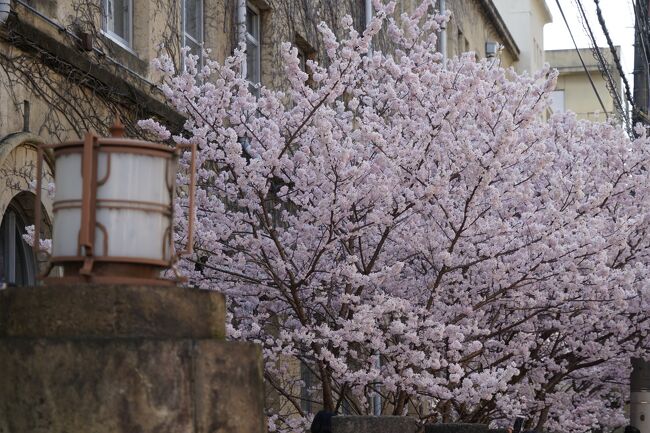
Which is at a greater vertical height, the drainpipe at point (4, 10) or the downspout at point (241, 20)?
the downspout at point (241, 20)

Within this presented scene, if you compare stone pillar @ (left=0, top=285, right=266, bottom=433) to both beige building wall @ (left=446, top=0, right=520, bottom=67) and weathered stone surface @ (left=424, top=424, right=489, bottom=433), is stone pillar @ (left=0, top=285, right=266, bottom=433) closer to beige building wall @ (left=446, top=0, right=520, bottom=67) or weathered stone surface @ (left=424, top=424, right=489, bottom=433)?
weathered stone surface @ (left=424, top=424, right=489, bottom=433)

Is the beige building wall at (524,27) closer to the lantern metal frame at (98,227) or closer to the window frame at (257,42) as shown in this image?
the window frame at (257,42)

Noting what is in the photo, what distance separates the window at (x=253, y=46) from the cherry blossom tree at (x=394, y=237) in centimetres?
405

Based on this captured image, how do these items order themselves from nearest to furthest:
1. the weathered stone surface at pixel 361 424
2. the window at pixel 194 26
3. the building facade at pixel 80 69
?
the weathered stone surface at pixel 361 424, the building facade at pixel 80 69, the window at pixel 194 26

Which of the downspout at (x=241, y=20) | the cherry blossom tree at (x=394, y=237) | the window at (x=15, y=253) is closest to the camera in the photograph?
the window at (x=15, y=253)

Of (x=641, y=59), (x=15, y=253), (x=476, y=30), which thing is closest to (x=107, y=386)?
(x=15, y=253)

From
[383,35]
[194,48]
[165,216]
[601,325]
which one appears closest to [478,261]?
[601,325]

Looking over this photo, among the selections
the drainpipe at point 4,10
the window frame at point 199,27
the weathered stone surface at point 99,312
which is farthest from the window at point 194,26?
the weathered stone surface at point 99,312

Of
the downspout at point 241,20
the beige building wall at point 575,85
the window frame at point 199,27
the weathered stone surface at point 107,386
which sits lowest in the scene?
the weathered stone surface at point 107,386

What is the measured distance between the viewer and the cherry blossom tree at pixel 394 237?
12320 mm

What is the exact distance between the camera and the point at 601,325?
16203mm

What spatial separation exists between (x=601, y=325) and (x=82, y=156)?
37.8ft

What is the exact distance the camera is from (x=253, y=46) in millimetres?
19688

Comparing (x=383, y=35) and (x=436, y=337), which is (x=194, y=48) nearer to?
(x=436, y=337)
